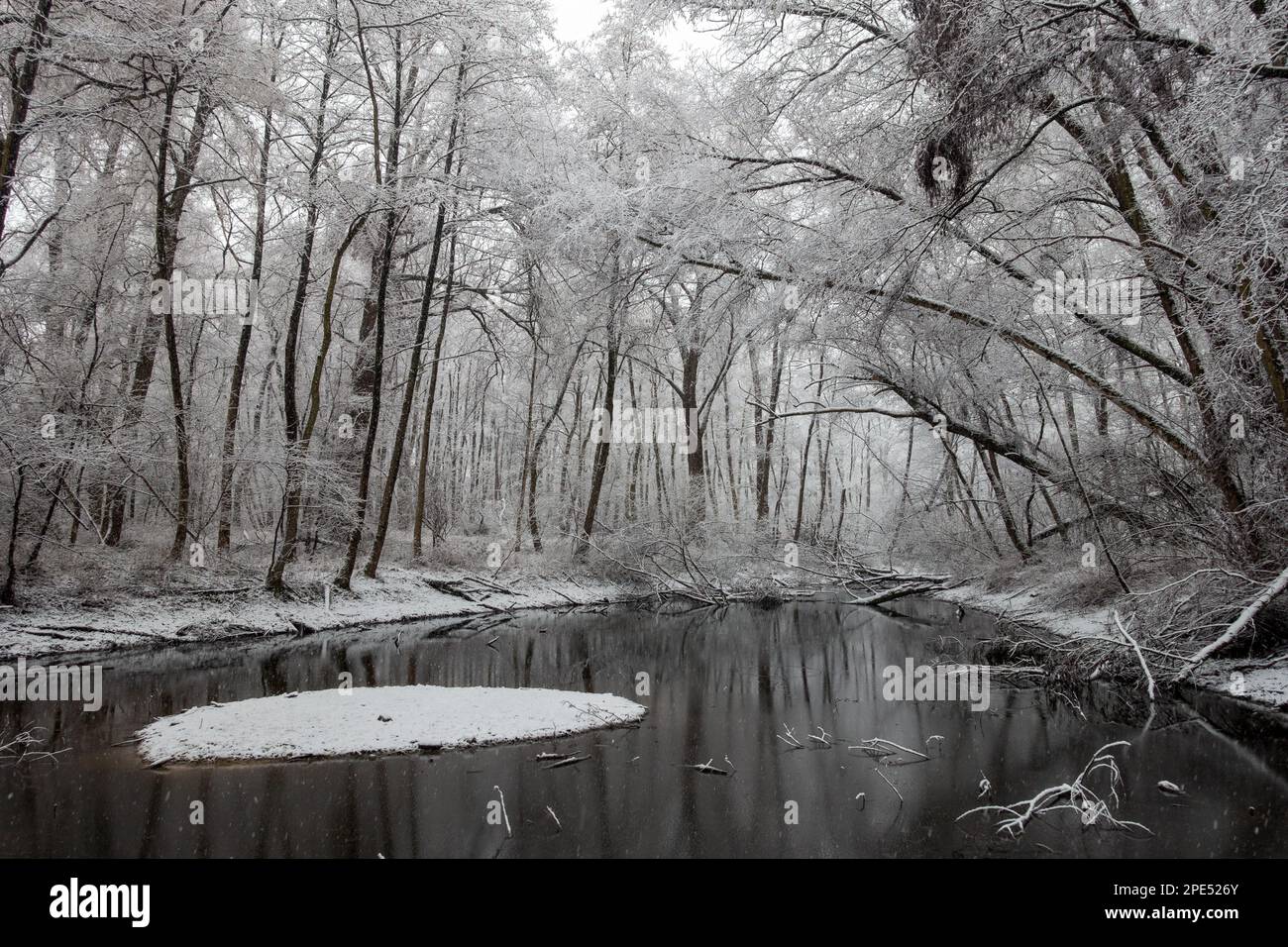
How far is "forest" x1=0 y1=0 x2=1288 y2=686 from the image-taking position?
7.68 metres

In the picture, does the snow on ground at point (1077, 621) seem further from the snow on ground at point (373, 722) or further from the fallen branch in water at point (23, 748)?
the fallen branch in water at point (23, 748)

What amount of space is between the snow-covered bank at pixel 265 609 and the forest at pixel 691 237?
0.59 m

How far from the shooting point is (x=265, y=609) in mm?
13438

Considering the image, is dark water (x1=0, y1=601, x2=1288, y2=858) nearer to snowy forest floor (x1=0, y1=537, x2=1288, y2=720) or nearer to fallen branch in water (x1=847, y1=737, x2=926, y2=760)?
fallen branch in water (x1=847, y1=737, x2=926, y2=760)

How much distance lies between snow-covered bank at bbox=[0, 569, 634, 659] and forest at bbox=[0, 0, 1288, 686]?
1.94 feet

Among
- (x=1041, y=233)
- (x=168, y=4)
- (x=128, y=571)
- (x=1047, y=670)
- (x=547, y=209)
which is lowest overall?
(x=1047, y=670)

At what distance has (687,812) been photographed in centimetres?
542

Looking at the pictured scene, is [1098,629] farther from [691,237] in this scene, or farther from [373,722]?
[373,722]

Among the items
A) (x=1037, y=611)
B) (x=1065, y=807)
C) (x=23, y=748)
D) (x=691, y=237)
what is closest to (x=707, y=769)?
(x=1065, y=807)

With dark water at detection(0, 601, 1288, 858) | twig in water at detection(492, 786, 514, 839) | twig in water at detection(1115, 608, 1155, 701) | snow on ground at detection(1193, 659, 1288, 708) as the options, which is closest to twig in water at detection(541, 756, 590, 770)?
dark water at detection(0, 601, 1288, 858)

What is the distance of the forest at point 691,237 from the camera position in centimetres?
768
